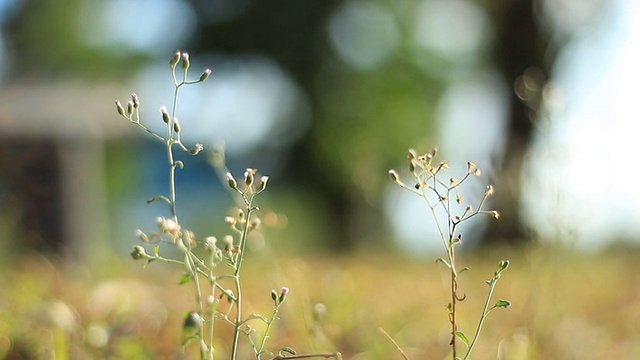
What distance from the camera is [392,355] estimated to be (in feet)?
5.97

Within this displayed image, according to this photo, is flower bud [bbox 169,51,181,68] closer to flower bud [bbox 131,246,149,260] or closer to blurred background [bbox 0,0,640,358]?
flower bud [bbox 131,246,149,260]

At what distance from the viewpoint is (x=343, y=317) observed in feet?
6.97

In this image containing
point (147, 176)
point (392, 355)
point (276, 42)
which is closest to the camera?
point (392, 355)

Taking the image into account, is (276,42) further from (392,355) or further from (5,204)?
(392,355)

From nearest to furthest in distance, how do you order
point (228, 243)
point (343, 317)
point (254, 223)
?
1. point (228, 243)
2. point (254, 223)
3. point (343, 317)

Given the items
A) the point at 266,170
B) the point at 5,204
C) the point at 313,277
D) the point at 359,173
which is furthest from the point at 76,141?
the point at 266,170

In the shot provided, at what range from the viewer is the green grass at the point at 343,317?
66.9 inches

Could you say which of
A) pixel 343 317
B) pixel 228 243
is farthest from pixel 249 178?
pixel 343 317

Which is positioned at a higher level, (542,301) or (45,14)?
(45,14)

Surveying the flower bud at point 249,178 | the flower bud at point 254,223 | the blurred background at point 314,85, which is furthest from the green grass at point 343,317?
the blurred background at point 314,85

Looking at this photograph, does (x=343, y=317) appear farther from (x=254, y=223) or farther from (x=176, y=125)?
(x=176, y=125)

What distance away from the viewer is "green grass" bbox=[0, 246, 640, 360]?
1699mm

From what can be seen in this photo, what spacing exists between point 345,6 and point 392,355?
13.8 meters

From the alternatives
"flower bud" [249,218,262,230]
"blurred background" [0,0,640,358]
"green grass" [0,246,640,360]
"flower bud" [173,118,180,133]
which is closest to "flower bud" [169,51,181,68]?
"flower bud" [173,118,180,133]
